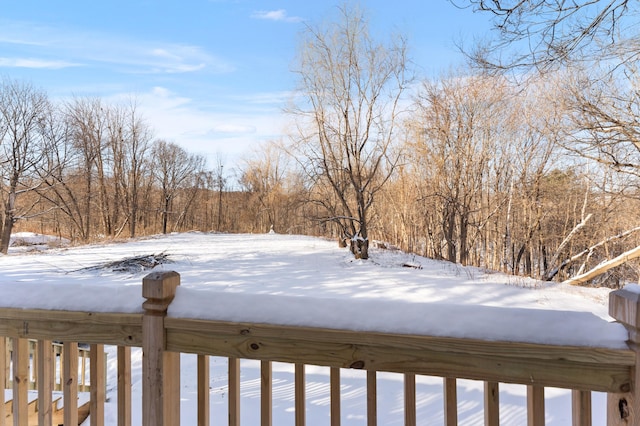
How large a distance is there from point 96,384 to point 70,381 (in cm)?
10

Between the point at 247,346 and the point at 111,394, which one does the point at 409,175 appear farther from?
the point at 247,346

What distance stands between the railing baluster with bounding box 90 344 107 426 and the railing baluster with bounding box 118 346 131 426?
0.27 ft

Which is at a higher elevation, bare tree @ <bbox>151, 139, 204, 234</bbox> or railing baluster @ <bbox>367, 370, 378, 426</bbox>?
bare tree @ <bbox>151, 139, 204, 234</bbox>

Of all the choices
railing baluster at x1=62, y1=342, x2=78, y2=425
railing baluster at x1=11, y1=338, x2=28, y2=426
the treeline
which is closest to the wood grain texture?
railing baluster at x1=62, y1=342, x2=78, y2=425

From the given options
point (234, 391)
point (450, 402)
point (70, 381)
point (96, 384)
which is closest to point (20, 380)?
point (70, 381)

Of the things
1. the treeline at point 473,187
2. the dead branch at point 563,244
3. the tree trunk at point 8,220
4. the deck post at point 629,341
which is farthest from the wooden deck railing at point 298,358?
the tree trunk at point 8,220

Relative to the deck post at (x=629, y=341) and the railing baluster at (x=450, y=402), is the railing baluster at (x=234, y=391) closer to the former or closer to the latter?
the railing baluster at (x=450, y=402)

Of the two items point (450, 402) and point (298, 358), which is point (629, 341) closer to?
point (450, 402)

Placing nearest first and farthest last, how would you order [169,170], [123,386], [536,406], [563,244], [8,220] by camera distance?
[536,406] → [123,386] → [563,244] → [8,220] → [169,170]

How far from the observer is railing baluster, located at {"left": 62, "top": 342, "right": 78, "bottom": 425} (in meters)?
1.15

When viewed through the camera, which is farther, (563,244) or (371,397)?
(563,244)

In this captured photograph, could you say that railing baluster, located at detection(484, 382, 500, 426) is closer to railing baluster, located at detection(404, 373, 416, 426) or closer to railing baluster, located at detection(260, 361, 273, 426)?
railing baluster, located at detection(404, 373, 416, 426)

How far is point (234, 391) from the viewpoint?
3.45 feet

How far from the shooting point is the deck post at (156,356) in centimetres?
102
